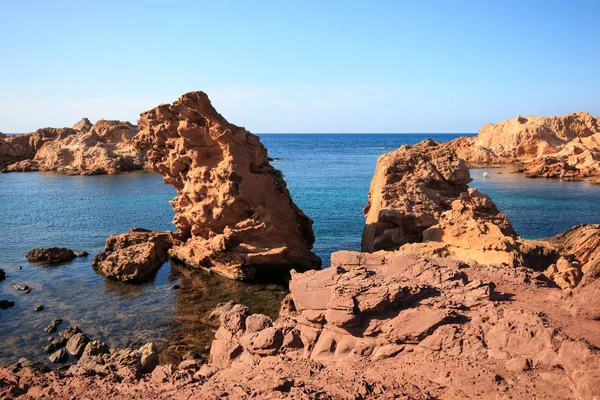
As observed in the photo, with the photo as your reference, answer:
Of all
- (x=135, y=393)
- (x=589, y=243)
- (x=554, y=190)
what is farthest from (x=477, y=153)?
(x=135, y=393)

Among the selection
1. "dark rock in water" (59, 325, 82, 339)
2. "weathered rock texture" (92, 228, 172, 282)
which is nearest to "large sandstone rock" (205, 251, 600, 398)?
"dark rock in water" (59, 325, 82, 339)

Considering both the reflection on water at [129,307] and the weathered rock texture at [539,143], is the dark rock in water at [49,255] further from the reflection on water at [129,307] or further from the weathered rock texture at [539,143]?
the weathered rock texture at [539,143]

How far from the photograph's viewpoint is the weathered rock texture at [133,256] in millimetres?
22250

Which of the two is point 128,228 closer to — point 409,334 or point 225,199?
point 225,199

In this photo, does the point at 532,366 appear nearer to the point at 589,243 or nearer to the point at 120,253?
the point at 589,243

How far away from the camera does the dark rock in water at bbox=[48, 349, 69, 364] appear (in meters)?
14.8

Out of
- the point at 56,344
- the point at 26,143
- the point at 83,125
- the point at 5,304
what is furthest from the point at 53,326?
the point at 83,125

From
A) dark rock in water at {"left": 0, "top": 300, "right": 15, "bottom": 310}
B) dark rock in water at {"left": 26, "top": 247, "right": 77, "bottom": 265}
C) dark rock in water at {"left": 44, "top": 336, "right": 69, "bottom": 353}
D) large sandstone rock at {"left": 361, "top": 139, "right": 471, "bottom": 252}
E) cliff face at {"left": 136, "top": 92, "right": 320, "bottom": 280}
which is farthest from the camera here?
dark rock in water at {"left": 26, "top": 247, "right": 77, "bottom": 265}

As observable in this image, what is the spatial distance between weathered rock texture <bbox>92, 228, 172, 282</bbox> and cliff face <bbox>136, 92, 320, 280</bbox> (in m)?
1.15

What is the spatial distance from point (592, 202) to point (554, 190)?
6763mm

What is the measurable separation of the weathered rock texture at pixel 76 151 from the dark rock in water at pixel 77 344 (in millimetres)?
52798

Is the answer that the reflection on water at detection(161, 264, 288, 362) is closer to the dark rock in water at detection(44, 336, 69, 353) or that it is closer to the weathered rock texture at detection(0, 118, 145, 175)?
the dark rock in water at detection(44, 336, 69, 353)

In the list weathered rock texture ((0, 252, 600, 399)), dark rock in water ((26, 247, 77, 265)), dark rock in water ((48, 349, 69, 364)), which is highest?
weathered rock texture ((0, 252, 600, 399))

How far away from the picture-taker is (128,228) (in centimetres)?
3144
